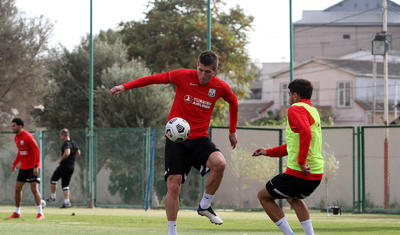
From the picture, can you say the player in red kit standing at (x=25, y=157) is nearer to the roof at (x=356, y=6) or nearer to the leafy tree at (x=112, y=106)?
the leafy tree at (x=112, y=106)

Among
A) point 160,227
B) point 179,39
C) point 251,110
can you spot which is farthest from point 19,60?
point 251,110

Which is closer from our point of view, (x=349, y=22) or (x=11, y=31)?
(x=11, y=31)

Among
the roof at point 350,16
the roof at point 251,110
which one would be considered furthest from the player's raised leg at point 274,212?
the roof at point 350,16

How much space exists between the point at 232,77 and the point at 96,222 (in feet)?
79.6

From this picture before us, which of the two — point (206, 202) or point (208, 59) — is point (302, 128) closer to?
point (208, 59)

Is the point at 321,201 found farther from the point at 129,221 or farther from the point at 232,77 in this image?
the point at 232,77

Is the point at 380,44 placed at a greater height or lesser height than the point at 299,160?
greater

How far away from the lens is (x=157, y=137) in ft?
69.6

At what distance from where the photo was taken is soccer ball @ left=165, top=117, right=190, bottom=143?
8.43 meters

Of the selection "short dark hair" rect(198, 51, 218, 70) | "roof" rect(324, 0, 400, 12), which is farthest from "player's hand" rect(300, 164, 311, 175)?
"roof" rect(324, 0, 400, 12)

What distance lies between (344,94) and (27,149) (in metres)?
43.5

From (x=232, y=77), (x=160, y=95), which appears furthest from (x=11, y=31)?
(x=232, y=77)

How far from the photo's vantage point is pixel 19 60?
95.9ft

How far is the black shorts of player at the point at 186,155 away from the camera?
28.1 ft
